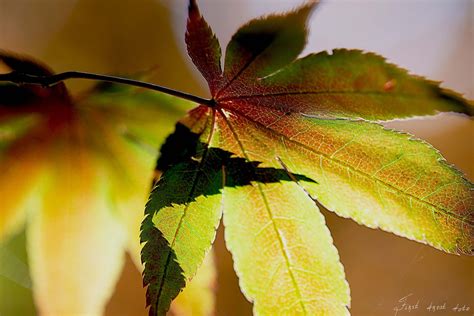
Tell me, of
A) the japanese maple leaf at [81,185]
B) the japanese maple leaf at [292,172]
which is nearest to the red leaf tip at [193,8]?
the japanese maple leaf at [292,172]

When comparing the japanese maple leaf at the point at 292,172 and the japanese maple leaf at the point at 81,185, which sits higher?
the japanese maple leaf at the point at 81,185

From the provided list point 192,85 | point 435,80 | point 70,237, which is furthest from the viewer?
point 192,85

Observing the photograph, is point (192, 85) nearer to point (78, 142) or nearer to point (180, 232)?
point (78, 142)

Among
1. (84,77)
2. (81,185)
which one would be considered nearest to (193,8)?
(84,77)

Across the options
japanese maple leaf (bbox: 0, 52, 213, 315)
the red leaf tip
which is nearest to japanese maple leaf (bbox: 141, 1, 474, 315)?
the red leaf tip

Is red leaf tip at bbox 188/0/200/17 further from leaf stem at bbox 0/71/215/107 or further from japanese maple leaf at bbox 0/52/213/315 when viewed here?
japanese maple leaf at bbox 0/52/213/315

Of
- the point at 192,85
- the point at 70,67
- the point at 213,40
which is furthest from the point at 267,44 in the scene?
the point at 70,67

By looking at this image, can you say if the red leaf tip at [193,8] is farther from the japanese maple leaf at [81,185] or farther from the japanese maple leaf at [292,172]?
the japanese maple leaf at [81,185]
